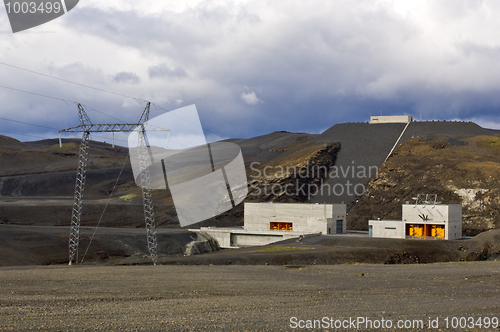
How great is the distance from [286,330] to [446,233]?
5555 cm

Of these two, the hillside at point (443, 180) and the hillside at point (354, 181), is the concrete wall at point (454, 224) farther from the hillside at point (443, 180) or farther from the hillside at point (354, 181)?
the hillside at point (354, 181)

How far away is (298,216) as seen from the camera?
76875 millimetres

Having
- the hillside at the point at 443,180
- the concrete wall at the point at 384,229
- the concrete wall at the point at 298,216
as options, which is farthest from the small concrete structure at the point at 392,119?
the concrete wall at the point at 384,229

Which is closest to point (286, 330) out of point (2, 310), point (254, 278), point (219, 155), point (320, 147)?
point (2, 310)

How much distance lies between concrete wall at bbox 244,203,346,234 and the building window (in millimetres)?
525

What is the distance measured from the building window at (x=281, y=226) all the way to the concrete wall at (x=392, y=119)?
60.2 metres

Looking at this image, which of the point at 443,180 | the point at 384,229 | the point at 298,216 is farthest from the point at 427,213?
the point at 443,180

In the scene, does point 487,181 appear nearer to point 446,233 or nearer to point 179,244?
point 446,233

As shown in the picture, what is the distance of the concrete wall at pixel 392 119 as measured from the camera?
125250 mm

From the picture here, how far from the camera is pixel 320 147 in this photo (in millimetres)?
114188

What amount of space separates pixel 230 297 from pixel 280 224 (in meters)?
54.9

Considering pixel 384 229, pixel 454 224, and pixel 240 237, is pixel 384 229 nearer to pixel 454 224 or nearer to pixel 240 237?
pixel 454 224

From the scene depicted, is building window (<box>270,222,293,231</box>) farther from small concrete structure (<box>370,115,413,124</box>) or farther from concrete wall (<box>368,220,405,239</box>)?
small concrete structure (<box>370,115,413,124</box>)

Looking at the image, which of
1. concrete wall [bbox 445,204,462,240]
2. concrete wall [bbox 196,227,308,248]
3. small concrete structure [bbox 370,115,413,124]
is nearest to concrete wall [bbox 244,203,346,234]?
concrete wall [bbox 196,227,308,248]
